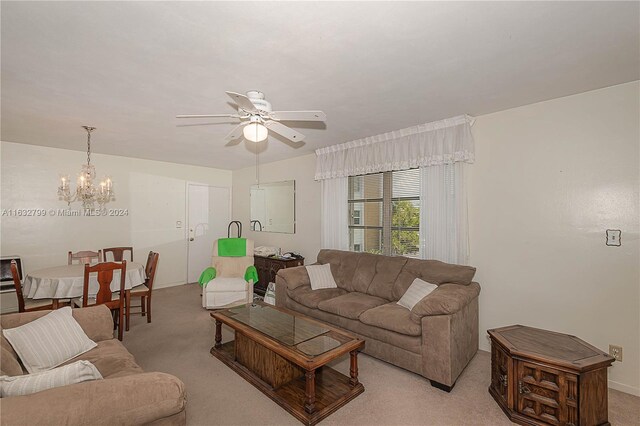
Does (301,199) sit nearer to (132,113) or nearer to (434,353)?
(132,113)

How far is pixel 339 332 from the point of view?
2588 millimetres

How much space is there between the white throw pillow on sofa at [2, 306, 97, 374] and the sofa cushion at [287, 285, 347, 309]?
2.07m

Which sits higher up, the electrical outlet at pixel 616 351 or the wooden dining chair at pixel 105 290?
the wooden dining chair at pixel 105 290

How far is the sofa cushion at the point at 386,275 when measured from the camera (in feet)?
11.5

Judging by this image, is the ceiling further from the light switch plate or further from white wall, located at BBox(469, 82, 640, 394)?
the light switch plate

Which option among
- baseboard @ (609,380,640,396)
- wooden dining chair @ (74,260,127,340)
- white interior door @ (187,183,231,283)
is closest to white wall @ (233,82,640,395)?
baseboard @ (609,380,640,396)

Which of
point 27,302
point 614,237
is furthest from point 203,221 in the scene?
point 614,237

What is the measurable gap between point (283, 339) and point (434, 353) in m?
1.28

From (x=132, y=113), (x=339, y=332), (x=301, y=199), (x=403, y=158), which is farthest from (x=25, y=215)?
(x=403, y=158)

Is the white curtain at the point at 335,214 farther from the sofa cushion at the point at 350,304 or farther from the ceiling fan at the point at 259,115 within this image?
the ceiling fan at the point at 259,115

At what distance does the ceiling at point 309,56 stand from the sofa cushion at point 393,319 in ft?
6.79

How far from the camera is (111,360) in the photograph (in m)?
2.01

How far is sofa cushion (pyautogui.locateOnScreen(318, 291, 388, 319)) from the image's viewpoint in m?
3.11

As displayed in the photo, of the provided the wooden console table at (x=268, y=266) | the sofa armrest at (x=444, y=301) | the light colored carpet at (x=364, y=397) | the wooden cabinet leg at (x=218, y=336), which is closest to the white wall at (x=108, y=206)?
the wooden console table at (x=268, y=266)
